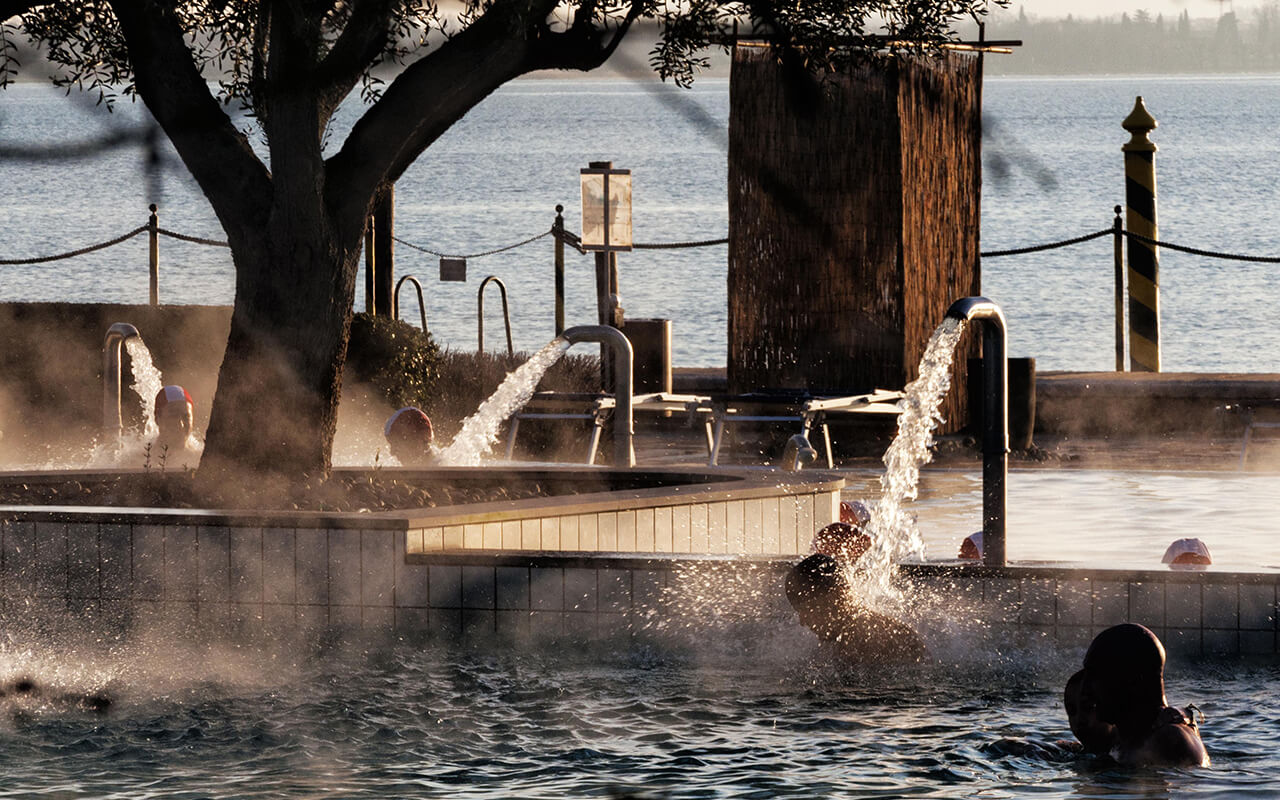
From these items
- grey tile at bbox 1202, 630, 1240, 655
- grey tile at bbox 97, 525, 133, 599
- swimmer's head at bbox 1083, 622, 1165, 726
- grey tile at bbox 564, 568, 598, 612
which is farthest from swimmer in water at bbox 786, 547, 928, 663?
grey tile at bbox 97, 525, 133, 599

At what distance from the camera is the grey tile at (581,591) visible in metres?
7.22

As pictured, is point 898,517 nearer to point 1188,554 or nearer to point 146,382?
point 1188,554

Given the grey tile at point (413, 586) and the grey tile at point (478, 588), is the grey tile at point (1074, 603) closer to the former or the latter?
the grey tile at point (478, 588)

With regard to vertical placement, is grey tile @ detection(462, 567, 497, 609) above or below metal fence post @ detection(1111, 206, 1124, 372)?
below

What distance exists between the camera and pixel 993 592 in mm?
6949

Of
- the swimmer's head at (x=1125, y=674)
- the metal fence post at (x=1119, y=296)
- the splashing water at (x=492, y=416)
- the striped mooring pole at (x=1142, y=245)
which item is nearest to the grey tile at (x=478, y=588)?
the swimmer's head at (x=1125, y=674)

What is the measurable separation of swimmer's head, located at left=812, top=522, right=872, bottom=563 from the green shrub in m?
6.02

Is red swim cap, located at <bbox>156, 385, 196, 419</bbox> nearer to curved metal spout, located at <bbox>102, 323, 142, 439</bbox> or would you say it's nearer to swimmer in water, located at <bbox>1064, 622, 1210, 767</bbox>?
curved metal spout, located at <bbox>102, 323, 142, 439</bbox>

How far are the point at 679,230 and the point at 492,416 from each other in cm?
6413

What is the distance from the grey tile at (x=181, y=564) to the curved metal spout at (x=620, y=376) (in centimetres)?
237

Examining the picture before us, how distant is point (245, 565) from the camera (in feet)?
24.9

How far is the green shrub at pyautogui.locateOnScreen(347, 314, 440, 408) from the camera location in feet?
44.1

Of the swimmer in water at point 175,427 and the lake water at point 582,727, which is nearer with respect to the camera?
the lake water at point 582,727

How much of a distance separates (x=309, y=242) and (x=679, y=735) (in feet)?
10.5
